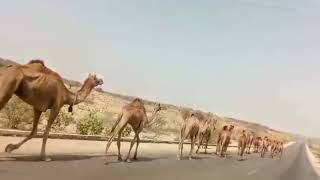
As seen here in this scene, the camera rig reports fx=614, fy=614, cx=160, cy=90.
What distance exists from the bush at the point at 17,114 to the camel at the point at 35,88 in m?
14.3

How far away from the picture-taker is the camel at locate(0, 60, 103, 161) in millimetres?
17281

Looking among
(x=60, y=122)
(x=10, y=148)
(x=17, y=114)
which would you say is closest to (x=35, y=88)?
(x=10, y=148)

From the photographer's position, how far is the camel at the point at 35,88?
56.7 feet

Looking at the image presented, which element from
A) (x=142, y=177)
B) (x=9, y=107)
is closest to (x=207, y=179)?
(x=142, y=177)

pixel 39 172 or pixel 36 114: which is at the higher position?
pixel 36 114

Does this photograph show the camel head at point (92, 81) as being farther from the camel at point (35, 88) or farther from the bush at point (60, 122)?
the bush at point (60, 122)

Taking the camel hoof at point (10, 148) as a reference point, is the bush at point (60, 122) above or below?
above

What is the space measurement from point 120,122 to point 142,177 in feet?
21.4

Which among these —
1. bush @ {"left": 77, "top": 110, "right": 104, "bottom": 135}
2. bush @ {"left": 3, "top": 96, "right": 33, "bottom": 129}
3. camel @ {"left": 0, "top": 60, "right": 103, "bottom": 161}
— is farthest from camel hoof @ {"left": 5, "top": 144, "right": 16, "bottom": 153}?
bush @ {"left": 77, "top": 110, "right": 104, "bottom": 135}

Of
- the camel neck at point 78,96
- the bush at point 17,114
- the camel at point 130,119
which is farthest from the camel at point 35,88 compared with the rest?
the bush at point 17,114

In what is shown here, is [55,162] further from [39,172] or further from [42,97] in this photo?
[39,172]

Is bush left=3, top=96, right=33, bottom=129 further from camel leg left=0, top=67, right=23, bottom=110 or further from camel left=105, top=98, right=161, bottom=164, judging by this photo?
camel leg left=0, top=67, right=23, bottom=110

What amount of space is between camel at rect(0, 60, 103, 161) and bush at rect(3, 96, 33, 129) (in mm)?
14325

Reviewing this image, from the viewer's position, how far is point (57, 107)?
20.1m
